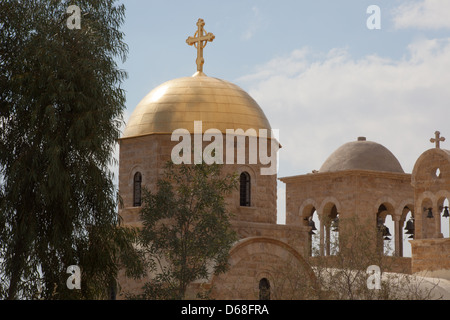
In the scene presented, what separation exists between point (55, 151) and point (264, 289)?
702cm

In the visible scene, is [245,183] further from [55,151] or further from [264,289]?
[55,151]

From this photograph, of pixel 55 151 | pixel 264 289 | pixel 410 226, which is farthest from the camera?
pixel 410 226

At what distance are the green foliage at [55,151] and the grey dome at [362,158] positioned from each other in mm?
13287

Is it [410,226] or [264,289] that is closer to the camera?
[264,289]

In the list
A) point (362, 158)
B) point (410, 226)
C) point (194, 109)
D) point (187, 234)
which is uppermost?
point (194, 109)

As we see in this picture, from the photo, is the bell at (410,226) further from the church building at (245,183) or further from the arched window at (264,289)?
the arched window at (264,289)

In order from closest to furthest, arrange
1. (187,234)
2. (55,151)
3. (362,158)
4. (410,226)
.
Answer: (55,151), (187,234), (410,226), (362,158)

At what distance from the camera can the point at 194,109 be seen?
74.6 feet

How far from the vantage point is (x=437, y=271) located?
2327cm

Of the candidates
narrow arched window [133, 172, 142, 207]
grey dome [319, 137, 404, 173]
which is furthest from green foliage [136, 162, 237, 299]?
grey dome [319, 137, 404, 173]

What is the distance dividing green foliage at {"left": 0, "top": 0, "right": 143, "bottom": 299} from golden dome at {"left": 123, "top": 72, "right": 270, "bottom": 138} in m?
5.52

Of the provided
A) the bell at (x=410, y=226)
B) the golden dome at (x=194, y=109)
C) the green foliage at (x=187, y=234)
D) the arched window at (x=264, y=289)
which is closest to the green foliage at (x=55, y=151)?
the green foliage at (x=187, y=234)

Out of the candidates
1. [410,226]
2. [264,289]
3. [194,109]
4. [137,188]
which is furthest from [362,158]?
[264,289]

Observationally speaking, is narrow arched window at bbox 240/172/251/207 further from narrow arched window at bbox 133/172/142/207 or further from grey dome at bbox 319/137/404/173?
grey dome at bbox 319/137/404/173
